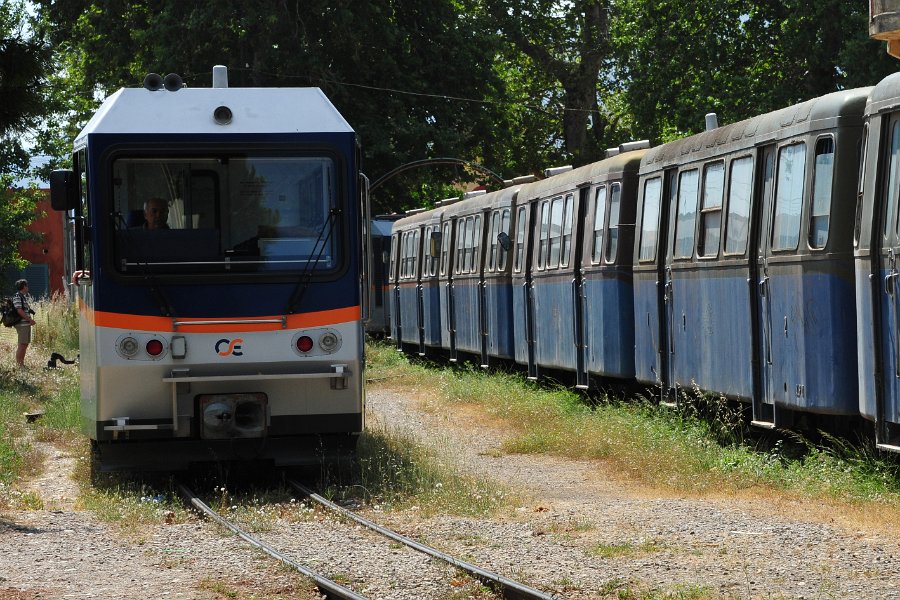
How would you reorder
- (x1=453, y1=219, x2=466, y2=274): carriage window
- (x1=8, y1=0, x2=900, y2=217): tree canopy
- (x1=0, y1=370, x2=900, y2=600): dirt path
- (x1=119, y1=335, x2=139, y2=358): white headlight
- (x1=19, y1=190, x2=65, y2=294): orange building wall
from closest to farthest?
(x1=0, y1=370, x2=900, y2=600): dirt path, (x1=119, y1=335, x2=139, y2=358): white headlight, (x1=453, y1=219, x2=466, y2=274): carriage window, (x1=8, y1=0, x2=900, y2=217): tree canopy, (x1=19, y1=190, x2=65, y2=294): orange building wall

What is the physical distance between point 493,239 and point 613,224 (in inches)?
289

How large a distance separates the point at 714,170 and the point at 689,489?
3.46 m

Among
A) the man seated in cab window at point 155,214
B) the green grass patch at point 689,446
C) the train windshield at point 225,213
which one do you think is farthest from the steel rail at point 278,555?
the green grass patch at point 689,446

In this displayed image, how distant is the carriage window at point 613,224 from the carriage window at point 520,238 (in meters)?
4.66

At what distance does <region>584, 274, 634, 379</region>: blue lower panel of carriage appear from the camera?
55.3ft

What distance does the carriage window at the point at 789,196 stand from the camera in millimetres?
11633

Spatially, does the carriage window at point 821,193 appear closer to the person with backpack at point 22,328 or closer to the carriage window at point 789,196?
the carriage window at point 789,196

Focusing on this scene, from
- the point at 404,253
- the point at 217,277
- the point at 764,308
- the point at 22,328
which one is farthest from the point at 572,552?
the point at 404,253

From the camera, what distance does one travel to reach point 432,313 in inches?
1178

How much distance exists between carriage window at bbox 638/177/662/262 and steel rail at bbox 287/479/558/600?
18.6ft

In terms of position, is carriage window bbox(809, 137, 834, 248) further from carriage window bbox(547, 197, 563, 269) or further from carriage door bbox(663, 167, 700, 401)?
carriage window bbox(547, 197, 563, 269)

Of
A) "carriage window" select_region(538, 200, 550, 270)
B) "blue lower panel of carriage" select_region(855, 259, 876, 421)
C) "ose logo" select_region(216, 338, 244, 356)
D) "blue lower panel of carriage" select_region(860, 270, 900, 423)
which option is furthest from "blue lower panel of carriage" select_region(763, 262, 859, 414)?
"carriage window" select_region(538, 200, 550, 270)

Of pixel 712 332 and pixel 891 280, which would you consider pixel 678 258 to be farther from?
pixel 891 280

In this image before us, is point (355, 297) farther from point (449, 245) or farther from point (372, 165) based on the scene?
point (372, 165)
